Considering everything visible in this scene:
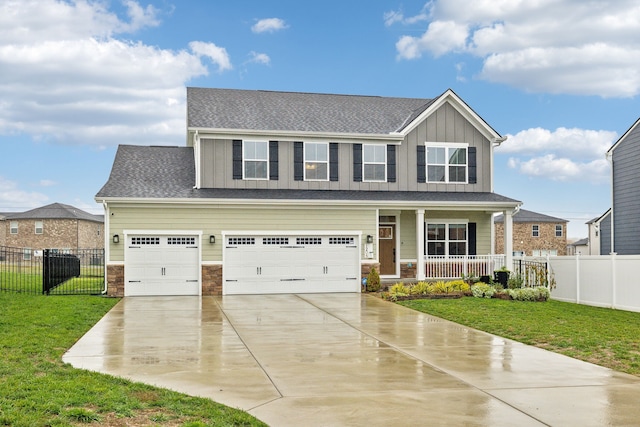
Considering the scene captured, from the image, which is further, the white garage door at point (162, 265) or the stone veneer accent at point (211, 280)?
the stone veneer accent at point (211, 280)

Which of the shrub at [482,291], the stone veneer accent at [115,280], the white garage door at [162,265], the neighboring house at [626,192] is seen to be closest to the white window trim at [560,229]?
the neighboring house at [626,192]

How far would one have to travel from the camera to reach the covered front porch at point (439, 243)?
25781 mm

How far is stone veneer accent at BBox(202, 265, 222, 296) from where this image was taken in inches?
920

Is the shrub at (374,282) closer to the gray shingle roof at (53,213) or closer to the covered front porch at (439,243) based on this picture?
the covered front porch at (439,243)

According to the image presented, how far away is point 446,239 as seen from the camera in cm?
2722

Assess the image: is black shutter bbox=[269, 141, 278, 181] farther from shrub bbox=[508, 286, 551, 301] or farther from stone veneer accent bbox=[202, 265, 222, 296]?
shrub bbox=[508, 286, 551, 301]

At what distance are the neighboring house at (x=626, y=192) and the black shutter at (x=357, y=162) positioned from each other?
11970 mm

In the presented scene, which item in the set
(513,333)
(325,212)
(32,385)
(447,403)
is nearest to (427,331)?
(513,333)

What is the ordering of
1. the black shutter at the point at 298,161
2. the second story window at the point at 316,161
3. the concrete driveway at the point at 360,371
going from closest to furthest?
the concrete driveway at the point at 360,371
the black shutter at the point at 298,161
the second story window at the point at 316,161

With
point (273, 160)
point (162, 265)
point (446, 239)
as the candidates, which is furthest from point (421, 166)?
point (162, 265)

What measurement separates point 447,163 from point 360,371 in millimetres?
18549

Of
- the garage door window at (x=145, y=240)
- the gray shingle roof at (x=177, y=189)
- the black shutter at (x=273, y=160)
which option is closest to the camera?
the garage door window at (x=145, y=240)

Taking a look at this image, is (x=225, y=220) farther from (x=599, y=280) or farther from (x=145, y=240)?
(x=599, y=280)

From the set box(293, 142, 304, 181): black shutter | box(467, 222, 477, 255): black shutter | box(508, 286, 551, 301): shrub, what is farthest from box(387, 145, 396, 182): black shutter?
box(508, 286, 551, 301): shrub
